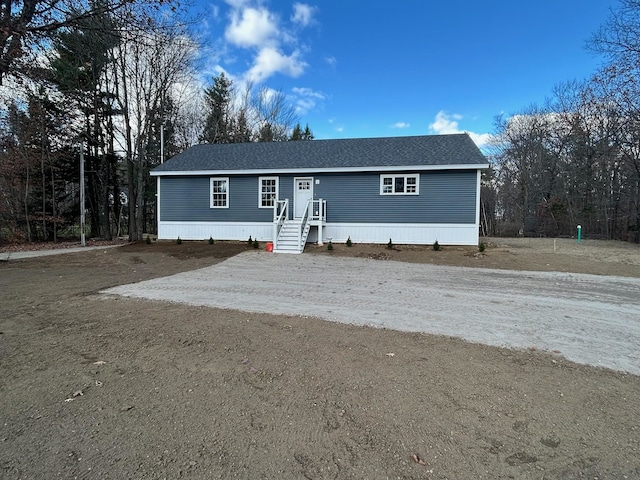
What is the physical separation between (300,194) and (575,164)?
21.1m

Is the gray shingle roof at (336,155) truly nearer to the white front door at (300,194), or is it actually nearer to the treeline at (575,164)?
the white front door at (300,194)

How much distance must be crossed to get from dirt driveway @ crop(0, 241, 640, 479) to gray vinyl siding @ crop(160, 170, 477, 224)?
32.3 ft

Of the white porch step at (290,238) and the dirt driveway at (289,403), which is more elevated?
the white porch step at (290,238)

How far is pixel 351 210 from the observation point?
553 inches

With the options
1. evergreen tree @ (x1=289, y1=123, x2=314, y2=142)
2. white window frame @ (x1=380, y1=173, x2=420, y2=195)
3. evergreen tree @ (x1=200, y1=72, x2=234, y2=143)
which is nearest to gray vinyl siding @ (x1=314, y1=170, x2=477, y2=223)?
white window frame @ (x1=380, y1=173, x2=420, y2=195)

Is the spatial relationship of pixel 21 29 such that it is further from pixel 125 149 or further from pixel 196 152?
pixel 125 149

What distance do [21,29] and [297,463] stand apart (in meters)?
9.52

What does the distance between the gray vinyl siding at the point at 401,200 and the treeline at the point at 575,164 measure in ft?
27.9

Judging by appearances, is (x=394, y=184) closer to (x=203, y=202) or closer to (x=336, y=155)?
(x=336, y=155)

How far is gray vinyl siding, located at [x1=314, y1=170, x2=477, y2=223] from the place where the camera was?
1307cm

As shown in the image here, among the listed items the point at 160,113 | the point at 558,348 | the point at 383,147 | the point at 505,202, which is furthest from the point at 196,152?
the point at 505,202

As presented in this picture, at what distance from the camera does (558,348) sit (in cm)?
368

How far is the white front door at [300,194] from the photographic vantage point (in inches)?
571

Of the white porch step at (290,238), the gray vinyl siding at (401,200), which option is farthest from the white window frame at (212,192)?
the gray vinyl siding at (401,200)
